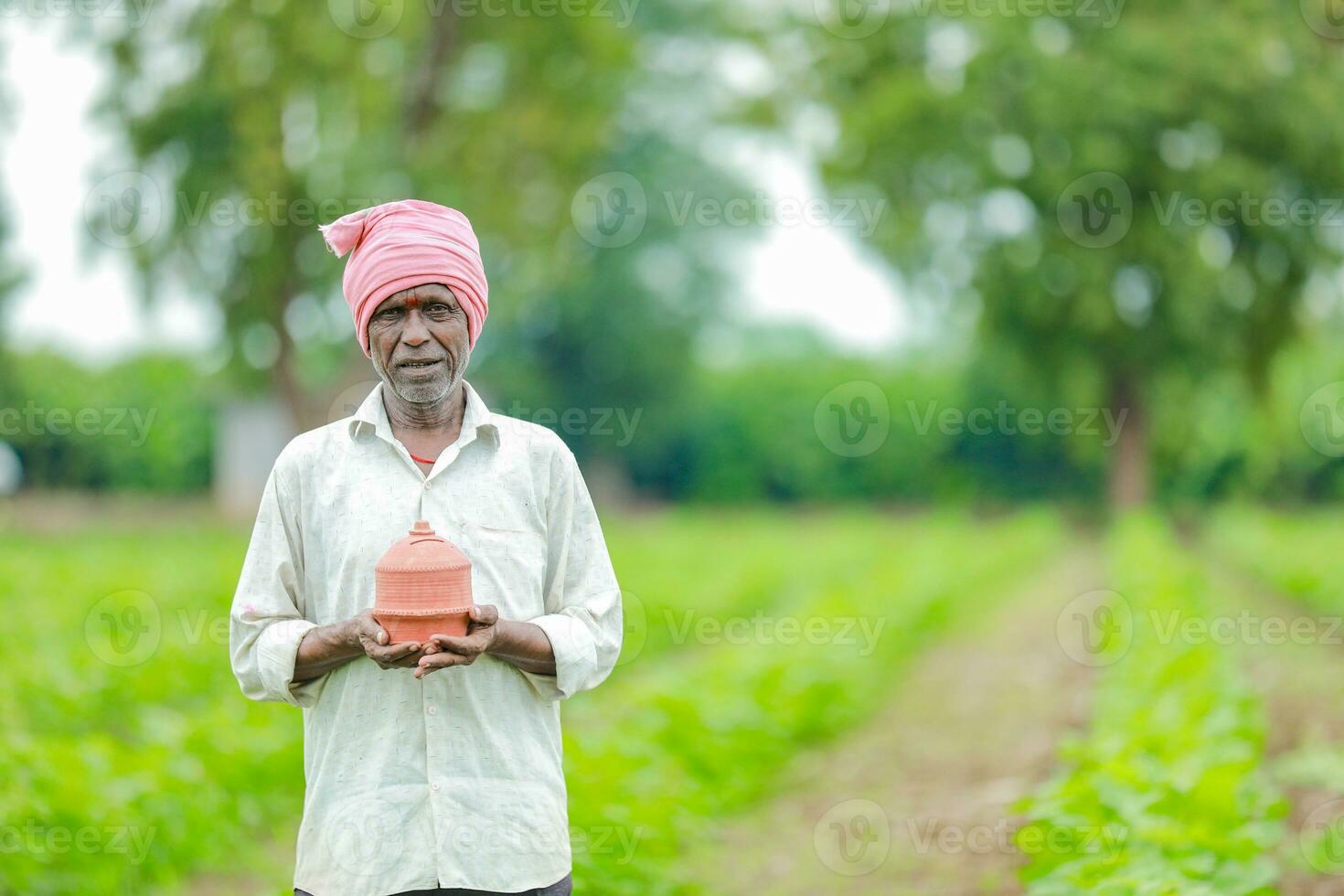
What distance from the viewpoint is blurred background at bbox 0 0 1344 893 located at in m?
5.96

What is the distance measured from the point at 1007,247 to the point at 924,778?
15.5 m

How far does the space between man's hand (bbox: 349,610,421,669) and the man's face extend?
0.44m

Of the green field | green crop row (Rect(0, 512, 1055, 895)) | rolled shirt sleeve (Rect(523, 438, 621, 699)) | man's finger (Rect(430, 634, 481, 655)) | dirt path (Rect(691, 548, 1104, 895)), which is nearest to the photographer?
man's finger (Rect(430, 634, 481, 655))

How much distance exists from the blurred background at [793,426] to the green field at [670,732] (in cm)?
3

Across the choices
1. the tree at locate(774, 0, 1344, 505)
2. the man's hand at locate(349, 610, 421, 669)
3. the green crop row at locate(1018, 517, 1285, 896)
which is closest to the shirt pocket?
the man's hand at locate(349, 610, 421, 669)

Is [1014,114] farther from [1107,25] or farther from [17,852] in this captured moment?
[17,852]

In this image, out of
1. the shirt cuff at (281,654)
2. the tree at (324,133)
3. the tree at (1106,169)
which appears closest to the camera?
the shirt cuff at (281,654)

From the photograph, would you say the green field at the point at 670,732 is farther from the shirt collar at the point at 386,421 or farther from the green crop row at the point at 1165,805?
the shirt collar at the point at 386,421

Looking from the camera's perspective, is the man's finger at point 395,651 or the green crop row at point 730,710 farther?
A: the green crop row at point 730,710

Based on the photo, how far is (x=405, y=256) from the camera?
246cm

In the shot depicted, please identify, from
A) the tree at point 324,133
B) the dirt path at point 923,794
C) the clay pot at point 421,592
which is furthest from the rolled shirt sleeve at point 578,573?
the tree at point 324,133

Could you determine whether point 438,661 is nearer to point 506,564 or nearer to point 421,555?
point 421,555

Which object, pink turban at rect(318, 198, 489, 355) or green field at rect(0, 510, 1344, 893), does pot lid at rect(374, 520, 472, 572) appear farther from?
green field at rect(0, 510, 1344, 893)

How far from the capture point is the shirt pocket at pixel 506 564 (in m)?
2.52
